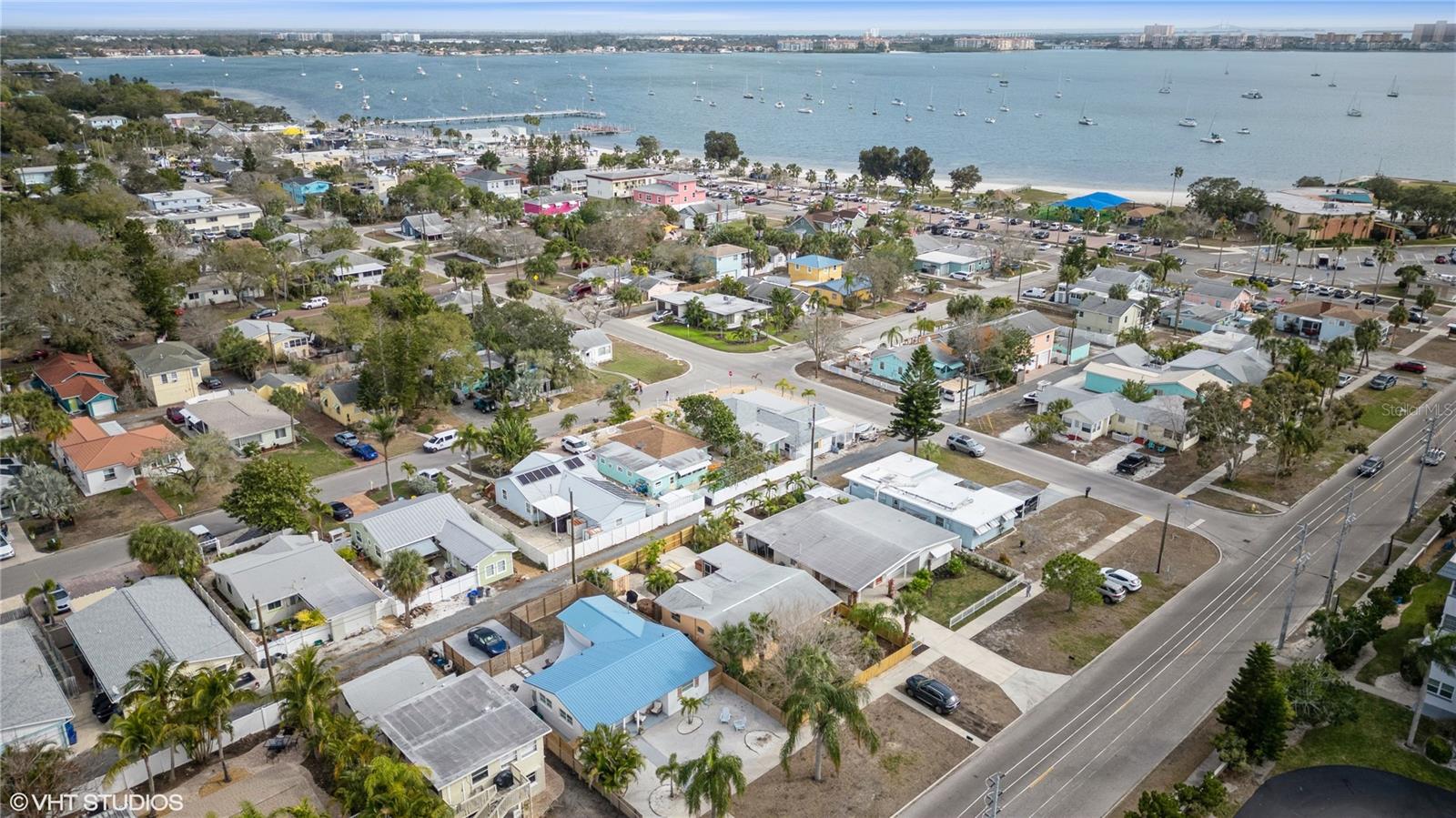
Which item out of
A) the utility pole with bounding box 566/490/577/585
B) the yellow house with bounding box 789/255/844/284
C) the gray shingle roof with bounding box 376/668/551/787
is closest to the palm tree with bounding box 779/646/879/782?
the gray shingle roof with bounding box 376/668/551/787

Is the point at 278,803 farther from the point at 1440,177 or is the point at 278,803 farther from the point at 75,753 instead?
the point at 1440,177

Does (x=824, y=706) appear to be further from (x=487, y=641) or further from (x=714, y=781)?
(x=487, y=641)

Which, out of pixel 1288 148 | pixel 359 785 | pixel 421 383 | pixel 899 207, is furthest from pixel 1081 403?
pixel 1288 148

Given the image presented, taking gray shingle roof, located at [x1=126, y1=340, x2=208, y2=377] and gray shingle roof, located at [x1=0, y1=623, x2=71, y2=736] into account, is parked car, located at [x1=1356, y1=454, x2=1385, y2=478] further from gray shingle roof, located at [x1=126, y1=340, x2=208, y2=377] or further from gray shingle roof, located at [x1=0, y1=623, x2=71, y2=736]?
gray shingle roof, located at [x1=126, y1=340, x2=208, y2=377]

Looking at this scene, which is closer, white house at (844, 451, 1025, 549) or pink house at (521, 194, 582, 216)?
white house at (844, 451, 1025, 549)

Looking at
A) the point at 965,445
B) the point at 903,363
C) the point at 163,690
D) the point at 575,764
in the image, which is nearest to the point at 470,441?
the point at 163,690

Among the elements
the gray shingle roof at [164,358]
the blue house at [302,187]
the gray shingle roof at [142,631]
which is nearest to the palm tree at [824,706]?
the gray shingle roof at [142,631]

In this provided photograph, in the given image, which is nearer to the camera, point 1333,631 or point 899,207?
point 1333,631

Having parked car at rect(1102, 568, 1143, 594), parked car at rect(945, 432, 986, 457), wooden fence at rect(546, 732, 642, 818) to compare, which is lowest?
wooden fence at rect(546, 732, 642, 818)
